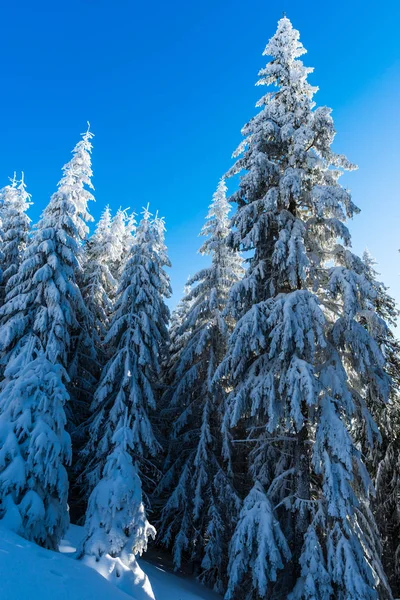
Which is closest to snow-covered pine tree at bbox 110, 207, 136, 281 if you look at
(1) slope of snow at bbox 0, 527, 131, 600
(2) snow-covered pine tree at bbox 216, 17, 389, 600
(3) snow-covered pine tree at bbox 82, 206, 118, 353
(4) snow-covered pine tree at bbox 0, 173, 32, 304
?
(3) snow-covered pine tree at bbox 82, 206, 118, 353

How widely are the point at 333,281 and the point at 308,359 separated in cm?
194

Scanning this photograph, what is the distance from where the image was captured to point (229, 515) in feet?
43.8

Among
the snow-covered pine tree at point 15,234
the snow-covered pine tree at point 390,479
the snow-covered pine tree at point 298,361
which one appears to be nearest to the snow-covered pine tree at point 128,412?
the snow-covered pine tree at point 298,361

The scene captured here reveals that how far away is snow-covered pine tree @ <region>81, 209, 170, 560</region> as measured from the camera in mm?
10102

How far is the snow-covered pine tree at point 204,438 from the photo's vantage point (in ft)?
44.4

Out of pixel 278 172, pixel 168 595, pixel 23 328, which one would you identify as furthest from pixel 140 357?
pixel 278 172

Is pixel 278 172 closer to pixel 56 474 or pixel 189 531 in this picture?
pixel 56 474

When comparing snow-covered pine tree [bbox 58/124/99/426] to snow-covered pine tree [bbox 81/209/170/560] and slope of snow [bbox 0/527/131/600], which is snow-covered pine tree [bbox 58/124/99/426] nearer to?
snow-covered pine tree [bbox 81/209/170/560]

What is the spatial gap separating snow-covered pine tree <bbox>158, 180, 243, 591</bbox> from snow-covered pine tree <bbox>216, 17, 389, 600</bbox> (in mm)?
3949

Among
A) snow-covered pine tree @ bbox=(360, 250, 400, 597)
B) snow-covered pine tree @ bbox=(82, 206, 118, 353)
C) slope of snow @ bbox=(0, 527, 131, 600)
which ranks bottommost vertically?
slope of snow @ bbox=(0, 527, 131, 600)

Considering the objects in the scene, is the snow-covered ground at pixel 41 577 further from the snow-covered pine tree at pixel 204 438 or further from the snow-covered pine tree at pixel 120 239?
the snow-covered pine tree at pixel 120 239

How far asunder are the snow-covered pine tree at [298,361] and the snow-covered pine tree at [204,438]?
395 centimetres

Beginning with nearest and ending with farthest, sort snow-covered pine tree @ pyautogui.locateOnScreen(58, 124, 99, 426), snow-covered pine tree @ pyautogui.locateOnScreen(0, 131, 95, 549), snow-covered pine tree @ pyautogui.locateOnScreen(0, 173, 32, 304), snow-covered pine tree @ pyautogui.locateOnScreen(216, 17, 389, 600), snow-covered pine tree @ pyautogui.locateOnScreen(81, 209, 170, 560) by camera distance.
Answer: snow-covered pine tree @ pyautogui.locateOnScreen(216, 17, 389, 600), snow-covered pine tree @ pyautogui.locateOnScreen(0, 131, 95, 549), snow-covered pine tree @ pyautogui.locateOnScreen(81, 209, 170, 560), snow-covered pine tree @ pyautogui.locateOnScreen(58, 124, 99, 426), snow-covered pine tree @ pyautogui.locateOnScreen(0, 173, 32, 304)

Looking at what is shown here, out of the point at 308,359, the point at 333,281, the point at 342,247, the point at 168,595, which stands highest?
the point at 342,247
